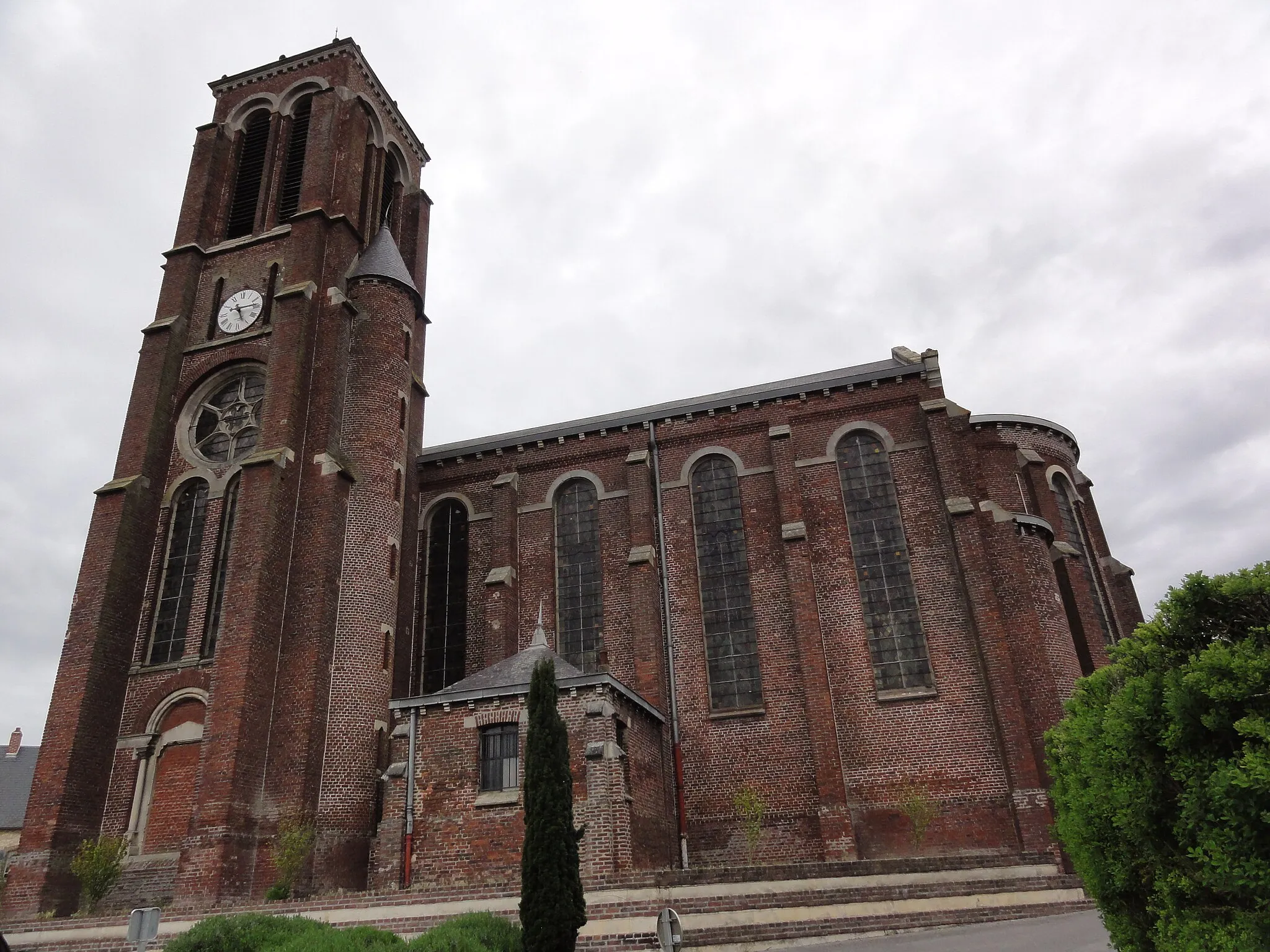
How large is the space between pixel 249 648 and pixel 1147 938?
16.2 meters

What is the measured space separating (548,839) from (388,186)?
24.7 metres

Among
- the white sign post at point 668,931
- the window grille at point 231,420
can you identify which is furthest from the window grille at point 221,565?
the white sign post at point 668,931

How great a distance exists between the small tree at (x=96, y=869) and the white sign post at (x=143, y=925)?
937cm

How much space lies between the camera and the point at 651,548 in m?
22.3

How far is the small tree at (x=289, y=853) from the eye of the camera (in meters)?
16.2

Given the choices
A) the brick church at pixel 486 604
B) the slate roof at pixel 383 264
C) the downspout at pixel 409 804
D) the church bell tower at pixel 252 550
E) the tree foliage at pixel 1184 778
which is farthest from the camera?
the slate roof at pixel 383 264

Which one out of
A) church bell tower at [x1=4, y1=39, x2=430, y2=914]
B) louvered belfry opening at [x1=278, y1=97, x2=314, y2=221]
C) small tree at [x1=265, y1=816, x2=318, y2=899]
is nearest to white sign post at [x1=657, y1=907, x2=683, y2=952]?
small tree at [x1=265, y1=816, x2=318, y2=899]

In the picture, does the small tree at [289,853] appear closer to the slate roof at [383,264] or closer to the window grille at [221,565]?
the window grille at [221,565]

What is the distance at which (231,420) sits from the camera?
22484 mm

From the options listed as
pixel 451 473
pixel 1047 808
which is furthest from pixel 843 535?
pixel 451 473

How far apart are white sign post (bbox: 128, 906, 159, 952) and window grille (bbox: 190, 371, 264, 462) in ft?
46.3

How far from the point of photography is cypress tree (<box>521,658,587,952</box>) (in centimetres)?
1059

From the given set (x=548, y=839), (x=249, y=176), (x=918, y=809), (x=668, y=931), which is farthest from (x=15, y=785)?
(x=668, y=931)

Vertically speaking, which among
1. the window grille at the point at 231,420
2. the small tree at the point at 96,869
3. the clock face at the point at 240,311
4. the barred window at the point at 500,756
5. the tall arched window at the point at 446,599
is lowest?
the small tree at the point at 96,869
